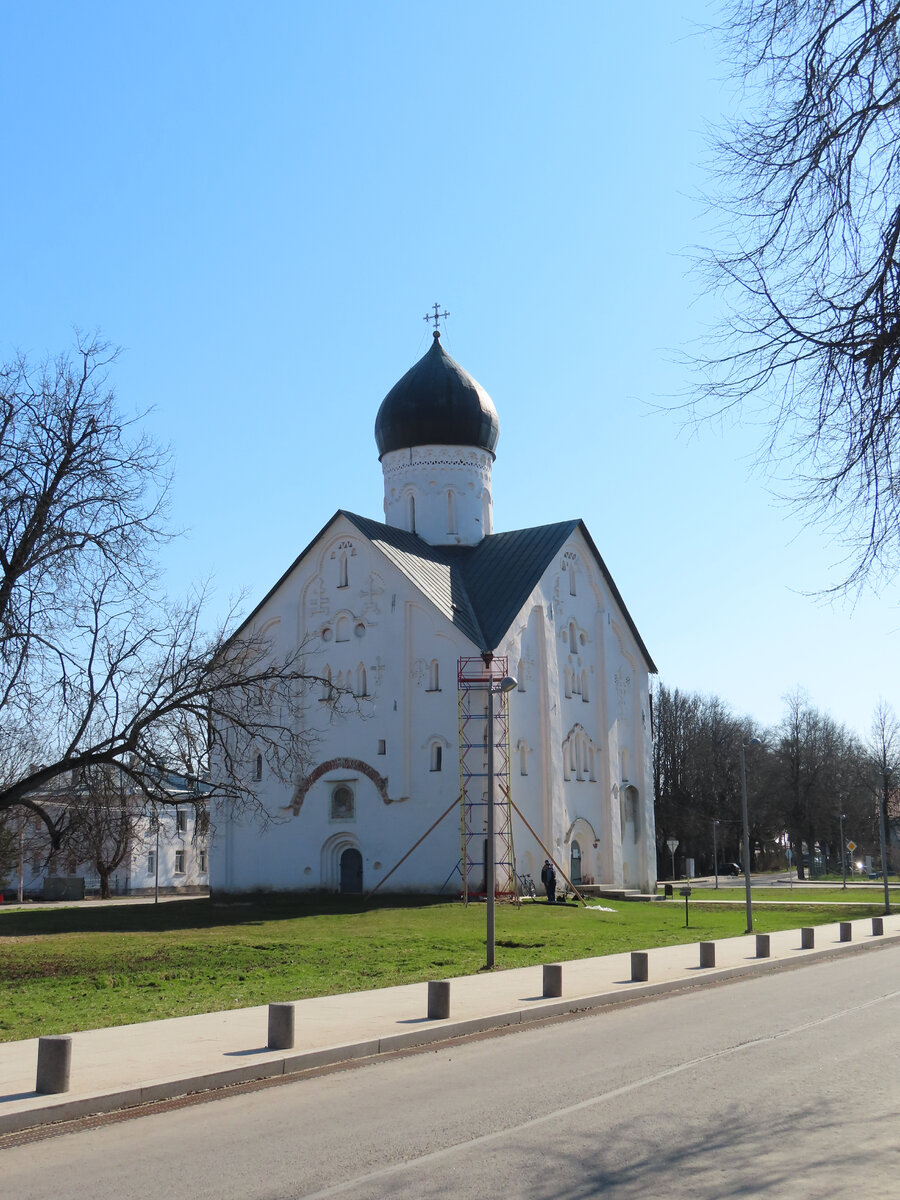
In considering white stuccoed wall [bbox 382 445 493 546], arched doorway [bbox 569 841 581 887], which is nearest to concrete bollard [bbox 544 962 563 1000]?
arched doorway [bbox 569 841 581 887]

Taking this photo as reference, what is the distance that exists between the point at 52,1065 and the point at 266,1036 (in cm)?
346

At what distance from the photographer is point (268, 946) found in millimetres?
23781

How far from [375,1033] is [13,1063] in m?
3.73

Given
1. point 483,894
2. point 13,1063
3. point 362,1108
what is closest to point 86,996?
point 13,1063

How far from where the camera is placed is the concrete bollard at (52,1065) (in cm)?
964

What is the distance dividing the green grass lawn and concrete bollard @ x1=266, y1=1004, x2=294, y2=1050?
3.03 m

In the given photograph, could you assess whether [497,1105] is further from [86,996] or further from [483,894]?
[483,894]

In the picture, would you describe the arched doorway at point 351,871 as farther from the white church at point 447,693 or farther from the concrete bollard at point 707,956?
the concrete bollard at point 707,956

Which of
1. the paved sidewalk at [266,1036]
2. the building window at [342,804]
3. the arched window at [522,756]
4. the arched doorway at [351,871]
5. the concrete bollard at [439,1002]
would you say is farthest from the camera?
the building window at [342,804]

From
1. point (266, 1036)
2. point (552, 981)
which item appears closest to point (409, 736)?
point (552, 981)

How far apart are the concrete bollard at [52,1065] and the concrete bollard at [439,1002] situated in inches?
207

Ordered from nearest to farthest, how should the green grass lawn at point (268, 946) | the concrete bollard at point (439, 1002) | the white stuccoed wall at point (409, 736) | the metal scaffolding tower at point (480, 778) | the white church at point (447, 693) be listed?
the concrete bollard at point (439, 1002) → the green grass lawn at point (268, 946) → the metal scaffolding tower at point (480, 778) → the white church at point (447, 693) → the white stuccoed wall at point (409, 736)

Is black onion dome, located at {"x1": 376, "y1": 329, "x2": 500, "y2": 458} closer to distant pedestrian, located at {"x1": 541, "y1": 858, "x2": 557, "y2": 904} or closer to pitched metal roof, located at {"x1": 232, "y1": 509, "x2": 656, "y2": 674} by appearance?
pitched metal roof, located at {"x1": 232, "y1": 509, "x2": 656, "y2": 674}

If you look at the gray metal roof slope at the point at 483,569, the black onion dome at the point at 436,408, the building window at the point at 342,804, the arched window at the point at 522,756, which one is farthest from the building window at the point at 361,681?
the black onion dome at the point at 436,408
